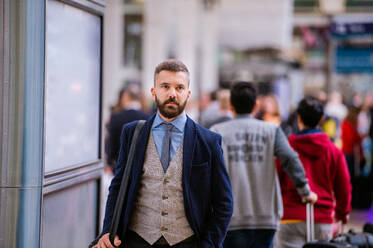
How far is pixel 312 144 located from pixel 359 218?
20.9 feet

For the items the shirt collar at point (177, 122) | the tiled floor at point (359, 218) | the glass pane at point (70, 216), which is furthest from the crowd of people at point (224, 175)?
the tiled floor at point (359, 218)

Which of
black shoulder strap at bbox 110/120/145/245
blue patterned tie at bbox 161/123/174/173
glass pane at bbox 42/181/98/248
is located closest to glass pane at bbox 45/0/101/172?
glass pane at bbox 42/181/98/248

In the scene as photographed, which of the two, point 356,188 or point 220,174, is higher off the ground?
point 220,174

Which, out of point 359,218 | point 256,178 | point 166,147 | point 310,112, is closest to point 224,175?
point 166,147

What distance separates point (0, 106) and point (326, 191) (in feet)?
9.66

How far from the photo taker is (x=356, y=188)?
12.5m

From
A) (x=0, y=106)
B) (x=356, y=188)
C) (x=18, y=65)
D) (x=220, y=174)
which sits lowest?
(x=356, y=188)

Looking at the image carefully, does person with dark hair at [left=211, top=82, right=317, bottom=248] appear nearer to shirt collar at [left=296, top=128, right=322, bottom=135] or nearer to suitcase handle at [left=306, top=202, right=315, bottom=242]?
suitcase handle at [left=306, top=202, right=315, bottom=242]

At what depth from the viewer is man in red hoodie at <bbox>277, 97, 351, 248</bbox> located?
222 inches

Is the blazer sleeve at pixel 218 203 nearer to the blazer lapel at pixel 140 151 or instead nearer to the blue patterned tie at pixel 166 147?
the blue patterned tie at pixel 166 147

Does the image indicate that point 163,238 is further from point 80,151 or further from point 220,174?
point 80,151

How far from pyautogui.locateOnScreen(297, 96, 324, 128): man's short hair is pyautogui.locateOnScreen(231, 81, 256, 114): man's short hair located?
0.57m

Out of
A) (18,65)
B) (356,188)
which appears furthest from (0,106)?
(356,188)

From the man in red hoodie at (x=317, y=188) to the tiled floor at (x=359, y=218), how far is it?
16.6 feet
